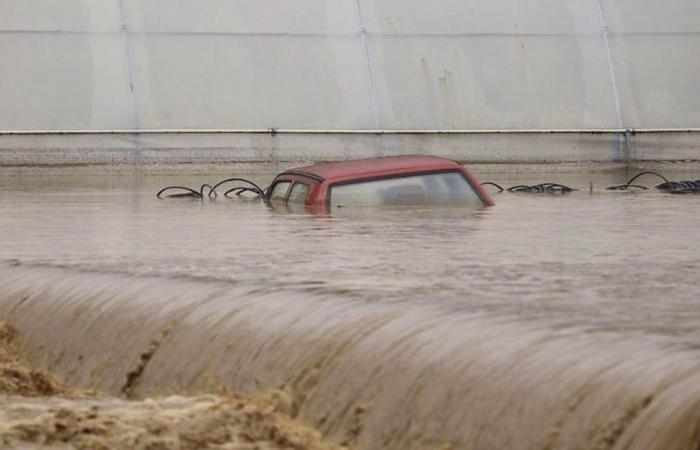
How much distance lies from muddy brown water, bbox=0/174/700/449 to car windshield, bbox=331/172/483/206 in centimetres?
402

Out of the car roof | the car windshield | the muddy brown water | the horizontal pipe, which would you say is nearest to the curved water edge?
the muddy brown water

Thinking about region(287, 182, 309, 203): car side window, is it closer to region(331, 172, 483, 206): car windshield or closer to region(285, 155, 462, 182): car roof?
region(285, 155, 462, 182): car roof

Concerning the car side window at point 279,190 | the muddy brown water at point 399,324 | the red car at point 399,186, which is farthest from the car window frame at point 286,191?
the muddy brown water at point 399,324

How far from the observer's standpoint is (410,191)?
16141 mm

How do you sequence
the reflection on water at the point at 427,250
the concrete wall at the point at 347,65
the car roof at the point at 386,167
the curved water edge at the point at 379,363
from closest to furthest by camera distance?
the curved water edge at the point at 379,363 < the reflection on water at the point at 427,250 < the car roof at the point at 386,167 < the concrete wall at the point at 347,65

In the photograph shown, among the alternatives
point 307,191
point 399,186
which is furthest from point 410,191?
point 307,191

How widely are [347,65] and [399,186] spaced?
10473 mm

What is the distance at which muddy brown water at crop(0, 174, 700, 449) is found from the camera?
4.78m

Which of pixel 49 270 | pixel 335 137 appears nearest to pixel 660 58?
pixel 335 137

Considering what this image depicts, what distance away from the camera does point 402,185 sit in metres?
16.2

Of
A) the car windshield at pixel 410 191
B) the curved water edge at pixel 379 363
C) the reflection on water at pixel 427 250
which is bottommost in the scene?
the curved water edge at pixel 379 363

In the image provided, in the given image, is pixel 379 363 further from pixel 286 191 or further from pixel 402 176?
pixel 286 191

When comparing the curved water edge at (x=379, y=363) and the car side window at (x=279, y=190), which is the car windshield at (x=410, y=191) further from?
the curved water edge at (x=379, y=363)

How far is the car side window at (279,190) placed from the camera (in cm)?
1722
